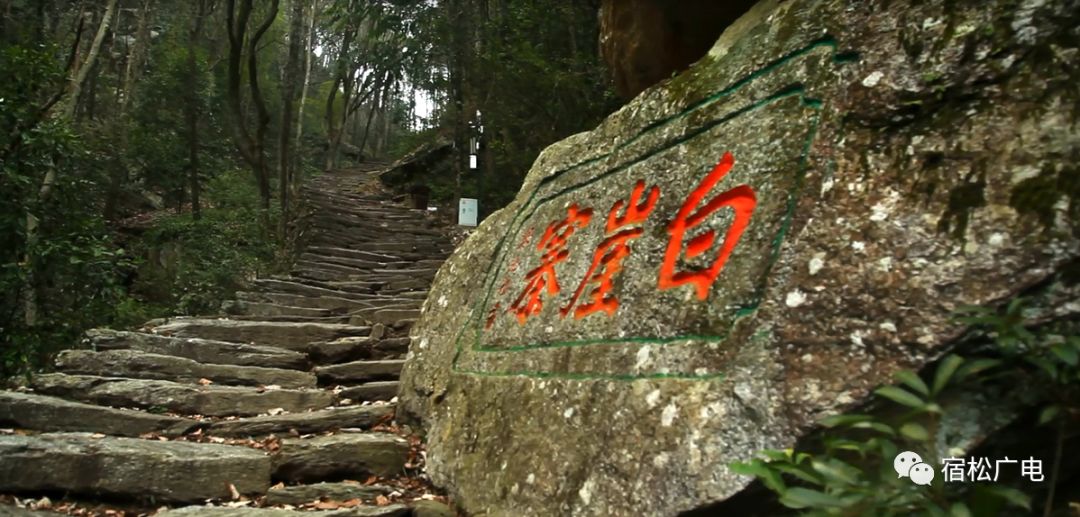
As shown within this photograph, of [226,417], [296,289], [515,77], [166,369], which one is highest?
[515,77]

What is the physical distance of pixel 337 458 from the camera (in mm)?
3785

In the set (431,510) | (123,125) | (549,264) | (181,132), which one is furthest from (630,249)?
(181,132)

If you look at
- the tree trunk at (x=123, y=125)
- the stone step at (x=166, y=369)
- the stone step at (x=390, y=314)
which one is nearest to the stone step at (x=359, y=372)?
the stone step at (x=166, y=369)

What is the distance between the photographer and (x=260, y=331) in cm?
640

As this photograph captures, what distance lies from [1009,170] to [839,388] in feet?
2.07

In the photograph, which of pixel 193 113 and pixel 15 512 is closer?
pixel 15 512

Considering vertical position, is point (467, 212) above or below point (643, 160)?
above

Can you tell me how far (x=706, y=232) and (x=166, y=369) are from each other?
4.15 meters

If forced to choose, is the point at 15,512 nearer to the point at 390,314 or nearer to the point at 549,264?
the point at 549,264

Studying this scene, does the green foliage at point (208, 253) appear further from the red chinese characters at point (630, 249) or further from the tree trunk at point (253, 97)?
the red chinese characters at point (630, 249)

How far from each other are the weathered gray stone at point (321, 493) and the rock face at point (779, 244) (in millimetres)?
471

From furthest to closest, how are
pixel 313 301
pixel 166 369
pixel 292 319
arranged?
pixel 313 301 → pixel 292 319 → pixel 166 369

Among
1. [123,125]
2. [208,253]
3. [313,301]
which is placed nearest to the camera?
[313,301]

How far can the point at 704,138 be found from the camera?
271 cm
